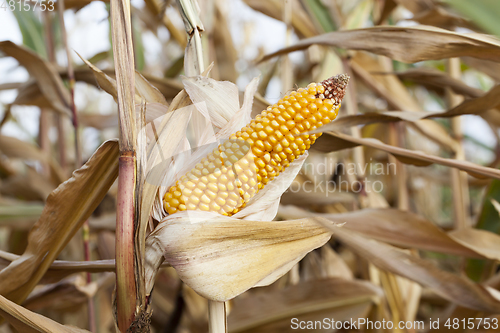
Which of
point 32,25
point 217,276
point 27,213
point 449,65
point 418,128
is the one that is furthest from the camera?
point 32,25

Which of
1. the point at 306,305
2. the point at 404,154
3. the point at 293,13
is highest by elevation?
the point at 293,13

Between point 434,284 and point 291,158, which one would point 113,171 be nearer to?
point 291,158

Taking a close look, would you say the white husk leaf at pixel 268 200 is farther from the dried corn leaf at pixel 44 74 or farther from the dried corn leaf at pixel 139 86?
the dried corn leaf at pixel 44 74

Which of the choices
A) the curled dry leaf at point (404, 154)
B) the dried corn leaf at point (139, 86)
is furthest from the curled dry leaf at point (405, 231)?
the dried corn leaf at point (139, 86)

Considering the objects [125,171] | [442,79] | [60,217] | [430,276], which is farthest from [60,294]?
[442,79]

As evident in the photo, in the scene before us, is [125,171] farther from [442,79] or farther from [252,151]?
[442,79]

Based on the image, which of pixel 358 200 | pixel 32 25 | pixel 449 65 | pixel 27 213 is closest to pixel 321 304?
pixel 358 200

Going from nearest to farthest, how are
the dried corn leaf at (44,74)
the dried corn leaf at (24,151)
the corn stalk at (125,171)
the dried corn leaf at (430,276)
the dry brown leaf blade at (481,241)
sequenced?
the corn stalk at (125,171), the dried corn leaf at (430,276), the dry brown leaf blade at (481,241), the dried corn leaf at (44,74), the dried corn leaf at (24,151)
